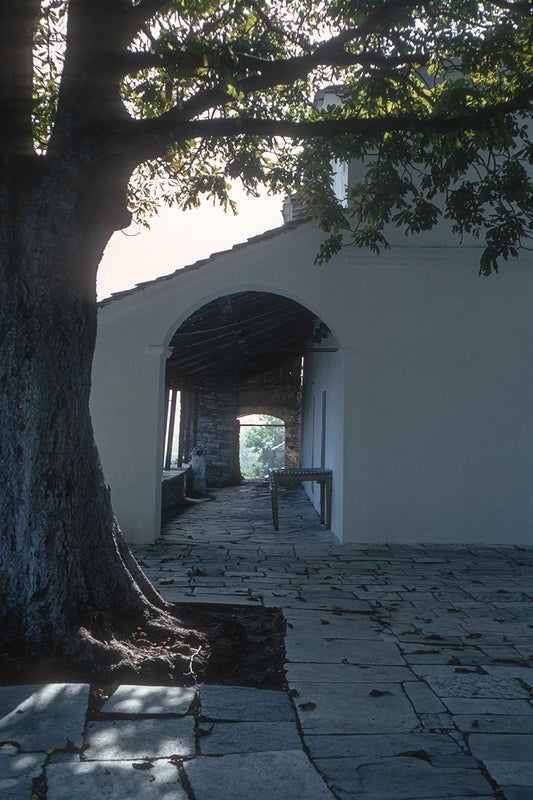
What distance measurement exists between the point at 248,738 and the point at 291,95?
5865 mm

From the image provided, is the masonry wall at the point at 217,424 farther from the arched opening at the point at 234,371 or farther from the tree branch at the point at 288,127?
the tree branch at the point at 288,127

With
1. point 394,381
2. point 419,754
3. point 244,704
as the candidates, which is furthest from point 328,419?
point 419,754

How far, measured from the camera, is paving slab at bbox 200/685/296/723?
3.13 metres

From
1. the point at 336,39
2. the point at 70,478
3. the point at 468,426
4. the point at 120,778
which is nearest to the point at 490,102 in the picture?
the point at 336,39

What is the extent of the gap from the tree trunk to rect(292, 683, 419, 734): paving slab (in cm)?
129

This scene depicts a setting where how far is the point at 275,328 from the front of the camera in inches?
494

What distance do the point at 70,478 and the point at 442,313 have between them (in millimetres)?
6139

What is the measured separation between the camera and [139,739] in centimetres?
284

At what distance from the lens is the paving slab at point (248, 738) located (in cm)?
280

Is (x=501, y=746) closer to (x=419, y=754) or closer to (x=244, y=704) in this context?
(x=419, y=754)

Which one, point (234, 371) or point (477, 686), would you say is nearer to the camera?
point (477, 686)

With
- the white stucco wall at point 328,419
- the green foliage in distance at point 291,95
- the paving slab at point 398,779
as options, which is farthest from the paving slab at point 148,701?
the white stucco wall at point 328,419

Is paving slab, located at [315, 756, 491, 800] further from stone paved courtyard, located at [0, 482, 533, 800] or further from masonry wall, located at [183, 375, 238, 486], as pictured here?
masonry wall, located at [183, 375, 238, 486]

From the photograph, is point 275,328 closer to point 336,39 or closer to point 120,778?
point 336,39
